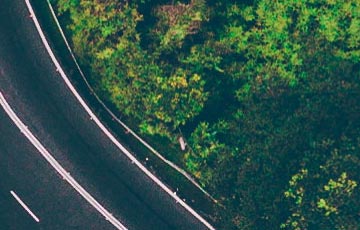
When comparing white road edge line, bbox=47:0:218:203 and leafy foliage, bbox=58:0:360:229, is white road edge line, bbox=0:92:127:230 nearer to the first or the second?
white road edge line, bbox=47:0:218:203

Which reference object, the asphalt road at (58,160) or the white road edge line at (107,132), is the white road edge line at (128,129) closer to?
the white road edge line at (107,132)

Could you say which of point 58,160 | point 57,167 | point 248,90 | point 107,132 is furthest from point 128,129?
point 248,90

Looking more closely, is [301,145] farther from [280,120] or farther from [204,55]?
[204,55]

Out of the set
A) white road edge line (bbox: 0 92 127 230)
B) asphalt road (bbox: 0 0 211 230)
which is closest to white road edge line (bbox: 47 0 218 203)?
asphalt road (bbox: 0 0 211 230)

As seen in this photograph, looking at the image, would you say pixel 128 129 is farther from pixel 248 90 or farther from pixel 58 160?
pixel 248 90

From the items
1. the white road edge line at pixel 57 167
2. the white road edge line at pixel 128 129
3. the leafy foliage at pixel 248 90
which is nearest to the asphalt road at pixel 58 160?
the white road edge line at pixel 57 167

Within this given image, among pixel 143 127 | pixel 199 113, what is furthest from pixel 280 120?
pixel 143 127
